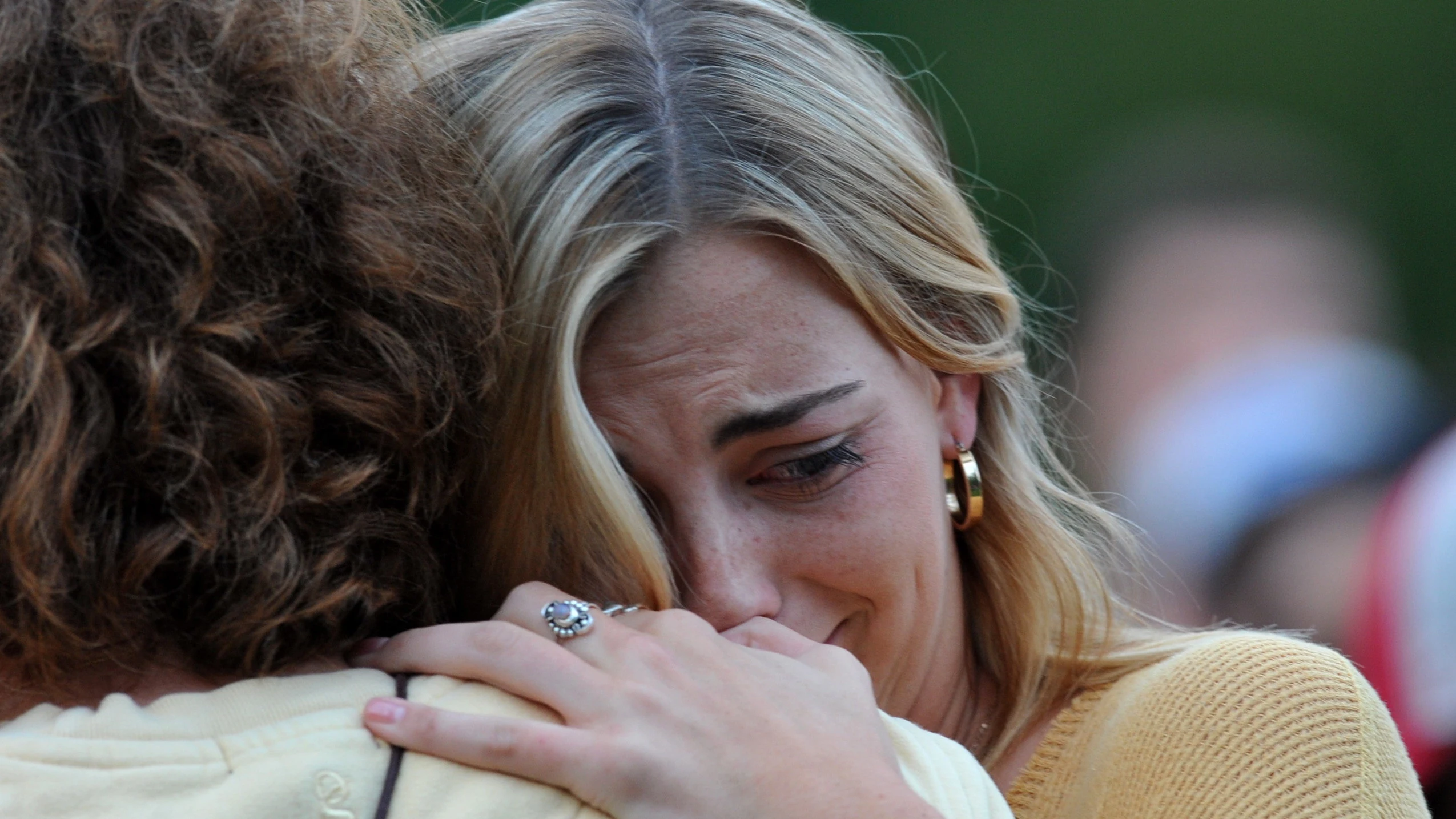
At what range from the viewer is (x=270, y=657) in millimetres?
1272

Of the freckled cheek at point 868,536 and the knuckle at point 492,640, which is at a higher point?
the knuckle at point 492,640

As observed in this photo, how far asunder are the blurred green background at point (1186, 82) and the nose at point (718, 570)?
5091mm

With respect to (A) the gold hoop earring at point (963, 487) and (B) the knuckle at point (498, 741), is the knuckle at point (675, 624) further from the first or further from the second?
(A) the gold hoop earring at point (963, 487)

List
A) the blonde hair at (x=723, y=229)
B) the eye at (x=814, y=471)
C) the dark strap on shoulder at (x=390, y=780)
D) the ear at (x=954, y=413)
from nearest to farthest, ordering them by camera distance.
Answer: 1. the dark strap on shoulder at (x=390, y=780)
2. the blonde hair at (x=723, y=229)
3. the eye at (x=814, y=471)
4. the ear at (x=954, y=413)

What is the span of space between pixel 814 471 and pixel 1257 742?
2.08 ft

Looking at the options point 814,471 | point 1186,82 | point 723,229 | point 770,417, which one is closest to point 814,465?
point 814,471

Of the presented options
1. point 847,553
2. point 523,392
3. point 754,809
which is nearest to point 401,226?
point 523,392

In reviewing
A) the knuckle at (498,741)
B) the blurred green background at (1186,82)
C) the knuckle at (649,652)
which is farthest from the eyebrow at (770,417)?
the blurred green background at (1186,82)

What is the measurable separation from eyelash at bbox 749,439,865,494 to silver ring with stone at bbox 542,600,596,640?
0.47m

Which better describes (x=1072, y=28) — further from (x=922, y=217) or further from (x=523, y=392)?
(x=523, y=392)

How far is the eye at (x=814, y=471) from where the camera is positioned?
1916mm

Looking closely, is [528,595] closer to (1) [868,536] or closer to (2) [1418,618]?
(1) [868,536]

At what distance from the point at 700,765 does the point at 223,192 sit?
67cm

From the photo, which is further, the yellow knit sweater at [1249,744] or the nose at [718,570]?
the nose at [718,570]
